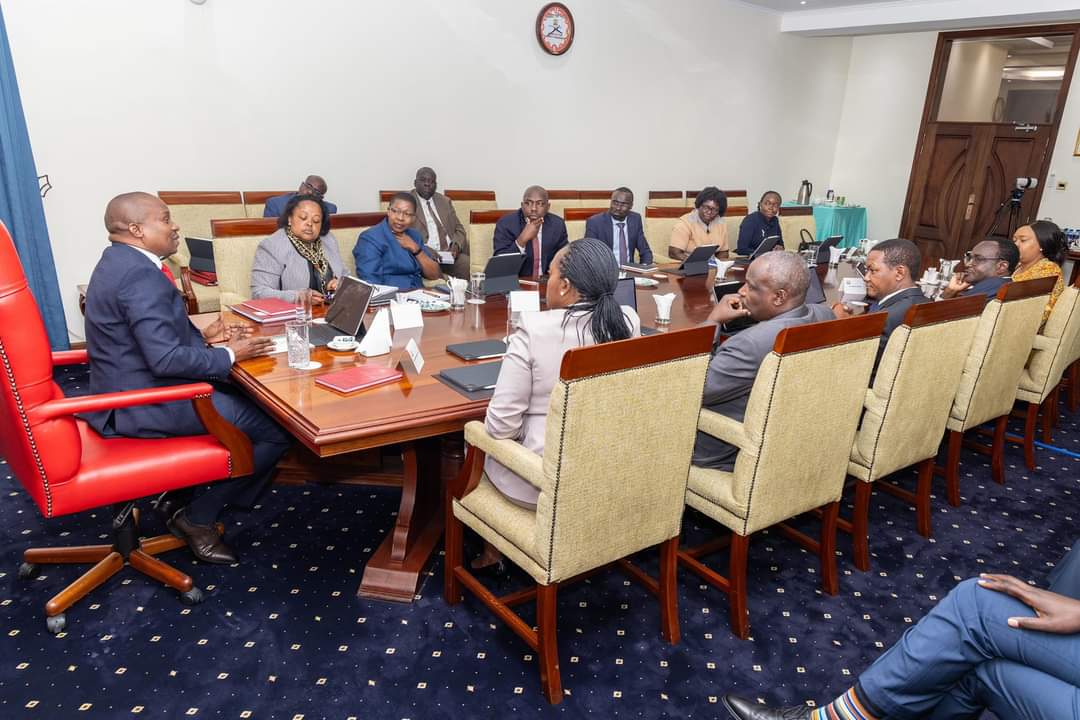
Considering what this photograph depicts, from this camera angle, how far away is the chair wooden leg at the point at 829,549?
2.29m

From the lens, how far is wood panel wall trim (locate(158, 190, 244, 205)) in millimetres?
4535

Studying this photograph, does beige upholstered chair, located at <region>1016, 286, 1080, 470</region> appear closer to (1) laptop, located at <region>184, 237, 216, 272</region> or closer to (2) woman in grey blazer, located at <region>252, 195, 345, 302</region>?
(2) woman in grey blazer, located at <region>252, 195, 345, 302</region>

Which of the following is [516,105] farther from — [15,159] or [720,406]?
[720,406]

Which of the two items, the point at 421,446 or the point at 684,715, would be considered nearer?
the point at 684,715

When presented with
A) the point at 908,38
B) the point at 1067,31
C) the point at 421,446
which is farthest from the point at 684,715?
the point at 908,38

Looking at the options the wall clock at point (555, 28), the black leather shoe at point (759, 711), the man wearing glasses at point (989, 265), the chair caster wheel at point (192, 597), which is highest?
the wall clock at point (555, 28)

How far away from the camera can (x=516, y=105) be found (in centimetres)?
625

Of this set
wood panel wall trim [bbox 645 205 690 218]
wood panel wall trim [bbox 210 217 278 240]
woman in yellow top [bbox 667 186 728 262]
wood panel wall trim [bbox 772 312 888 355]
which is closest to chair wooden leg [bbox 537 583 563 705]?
wood panel wall trim [bbox 772 312 888 355]

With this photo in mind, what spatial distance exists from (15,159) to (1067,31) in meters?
8.95

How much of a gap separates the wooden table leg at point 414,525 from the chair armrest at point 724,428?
80 centimetres

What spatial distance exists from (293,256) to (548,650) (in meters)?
2.04

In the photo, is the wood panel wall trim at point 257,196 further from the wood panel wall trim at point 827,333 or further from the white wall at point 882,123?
the white wall at point 882,123

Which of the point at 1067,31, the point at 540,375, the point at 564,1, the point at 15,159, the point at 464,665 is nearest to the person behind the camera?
the point at 540,375

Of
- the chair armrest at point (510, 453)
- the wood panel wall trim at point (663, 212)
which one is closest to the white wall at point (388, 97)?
the wood panel wall trim at point (663, 212)
